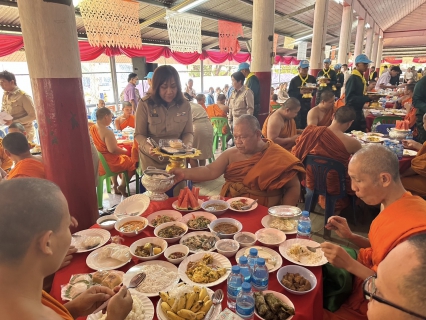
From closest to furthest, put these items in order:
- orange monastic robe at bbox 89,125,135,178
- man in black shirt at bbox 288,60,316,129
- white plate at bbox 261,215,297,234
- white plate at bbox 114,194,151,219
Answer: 1. white plate at bbox 261,215,297,234
2. white plate at bbox 114,194,151,219
3. orange monastic robe at bbox 89,125,135,178
4. man in black shirt at bbox 288,60,316,129

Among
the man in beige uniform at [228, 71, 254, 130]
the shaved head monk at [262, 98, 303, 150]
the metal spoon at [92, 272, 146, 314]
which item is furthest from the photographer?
the man in beige uniform at [228, 71, 254, 130]

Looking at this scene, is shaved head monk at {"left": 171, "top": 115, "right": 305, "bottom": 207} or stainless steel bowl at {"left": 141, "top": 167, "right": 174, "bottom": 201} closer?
stainless steel bowl at {"left": 141, "top": 167, "right": 174, "bottom": 201}

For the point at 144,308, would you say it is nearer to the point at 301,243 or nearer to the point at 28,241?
the point at 28,241

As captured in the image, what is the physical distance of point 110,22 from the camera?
5328mm

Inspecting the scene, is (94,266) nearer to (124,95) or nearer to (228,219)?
(228,219)

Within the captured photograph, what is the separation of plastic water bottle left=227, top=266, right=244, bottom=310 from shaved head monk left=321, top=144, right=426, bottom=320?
1.90 feet

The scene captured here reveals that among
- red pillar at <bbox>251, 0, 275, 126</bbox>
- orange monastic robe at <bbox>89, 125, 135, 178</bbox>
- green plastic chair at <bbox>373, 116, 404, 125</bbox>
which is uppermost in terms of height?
red pillar at <bbox>251, 0, 275, 126</bbox>

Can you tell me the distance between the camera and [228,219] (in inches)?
82.3

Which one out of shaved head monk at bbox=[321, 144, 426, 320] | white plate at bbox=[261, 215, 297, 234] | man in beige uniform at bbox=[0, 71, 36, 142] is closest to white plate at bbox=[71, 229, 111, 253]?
white plate at bbox=[261, 215, 297, 234]

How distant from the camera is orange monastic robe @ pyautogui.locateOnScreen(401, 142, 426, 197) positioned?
10.2ft

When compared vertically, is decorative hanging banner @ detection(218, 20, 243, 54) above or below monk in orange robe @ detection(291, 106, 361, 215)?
above

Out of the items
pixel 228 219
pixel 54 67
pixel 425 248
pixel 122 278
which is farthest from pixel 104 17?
pixel 425 248

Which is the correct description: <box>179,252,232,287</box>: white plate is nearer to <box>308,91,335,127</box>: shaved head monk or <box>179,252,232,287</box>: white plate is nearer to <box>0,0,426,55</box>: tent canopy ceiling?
<box>308,91,335,127</box>: shaved head monk

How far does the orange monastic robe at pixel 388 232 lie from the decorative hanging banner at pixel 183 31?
22.2 feet
